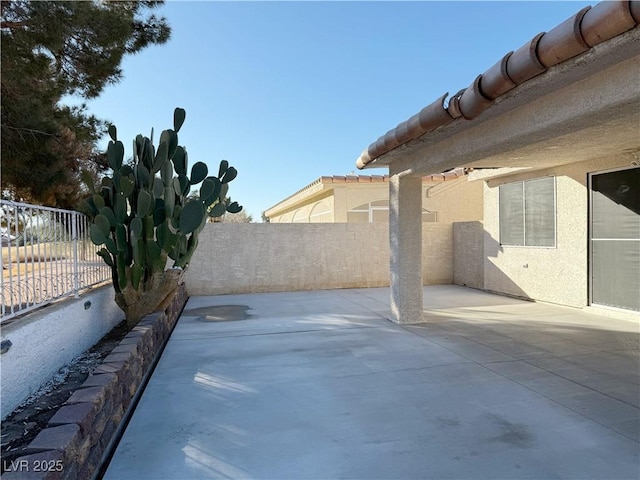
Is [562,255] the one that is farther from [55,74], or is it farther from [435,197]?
[55,74]

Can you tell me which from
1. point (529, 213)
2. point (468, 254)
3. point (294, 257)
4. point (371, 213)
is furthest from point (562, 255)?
point (371, 213)

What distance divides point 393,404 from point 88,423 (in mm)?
2846

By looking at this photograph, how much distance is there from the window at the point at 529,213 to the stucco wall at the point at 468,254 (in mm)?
1381

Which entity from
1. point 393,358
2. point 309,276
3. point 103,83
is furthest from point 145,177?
point 309,276

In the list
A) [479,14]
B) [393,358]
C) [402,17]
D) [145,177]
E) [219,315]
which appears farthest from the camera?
[402,17]

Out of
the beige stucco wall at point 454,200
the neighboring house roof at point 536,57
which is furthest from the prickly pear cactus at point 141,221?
the beige stucco wall at point 454,200

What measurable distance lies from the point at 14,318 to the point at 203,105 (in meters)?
10.9

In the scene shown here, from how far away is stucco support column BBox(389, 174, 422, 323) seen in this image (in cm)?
796

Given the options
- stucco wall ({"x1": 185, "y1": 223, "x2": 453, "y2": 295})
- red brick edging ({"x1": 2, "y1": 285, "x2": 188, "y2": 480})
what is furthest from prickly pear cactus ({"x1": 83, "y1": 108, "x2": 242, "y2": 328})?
stucco wall ({"x1": 185, "y1": 223, "x2": 453, "y2": 295})

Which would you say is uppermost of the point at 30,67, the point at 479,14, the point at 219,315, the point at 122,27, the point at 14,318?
the point at 479,14

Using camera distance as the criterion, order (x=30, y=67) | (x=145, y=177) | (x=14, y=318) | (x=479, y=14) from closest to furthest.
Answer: (x=14, y=318)
(x=145, y=177)
(x=30, y=67)
(x=479, y=14)

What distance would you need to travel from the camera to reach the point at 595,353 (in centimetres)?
589

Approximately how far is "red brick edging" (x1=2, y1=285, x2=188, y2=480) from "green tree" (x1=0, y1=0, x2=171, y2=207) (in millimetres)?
3887

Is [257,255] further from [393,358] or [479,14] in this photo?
[479,14]
